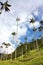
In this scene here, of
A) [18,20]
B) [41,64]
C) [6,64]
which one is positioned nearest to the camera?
[41,64]

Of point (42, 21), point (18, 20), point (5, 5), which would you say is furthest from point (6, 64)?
point (5, 5)

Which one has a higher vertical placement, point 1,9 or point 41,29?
point 1,9

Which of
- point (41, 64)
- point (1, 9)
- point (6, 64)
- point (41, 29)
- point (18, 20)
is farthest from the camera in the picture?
point (41, 29)

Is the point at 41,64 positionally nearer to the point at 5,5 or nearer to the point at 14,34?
the point at 5,5

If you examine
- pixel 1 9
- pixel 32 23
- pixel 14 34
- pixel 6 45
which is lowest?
pixel 6 45

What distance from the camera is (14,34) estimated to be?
180875 millimetres

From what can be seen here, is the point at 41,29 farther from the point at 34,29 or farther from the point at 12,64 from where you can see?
the point at 12,64

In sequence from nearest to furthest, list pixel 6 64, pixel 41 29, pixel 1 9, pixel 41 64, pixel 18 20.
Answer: pixel 1 9, pixel 41 64, pixel 6 64, pixel 18 20, pixel 41 29

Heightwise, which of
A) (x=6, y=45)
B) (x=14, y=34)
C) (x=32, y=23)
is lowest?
(x=6, y=45)

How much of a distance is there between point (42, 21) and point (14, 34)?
27.1 metres

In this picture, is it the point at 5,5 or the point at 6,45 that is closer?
the point at 5,5

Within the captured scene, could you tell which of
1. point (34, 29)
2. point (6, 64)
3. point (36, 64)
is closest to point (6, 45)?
point (34, 29)

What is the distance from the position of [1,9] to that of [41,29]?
158 meters

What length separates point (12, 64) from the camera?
110m
